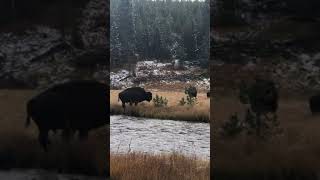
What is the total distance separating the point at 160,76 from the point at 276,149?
39.5m

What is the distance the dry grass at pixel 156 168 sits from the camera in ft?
29.4

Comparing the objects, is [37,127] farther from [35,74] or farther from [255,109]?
[255,109]

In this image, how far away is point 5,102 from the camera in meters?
5.90

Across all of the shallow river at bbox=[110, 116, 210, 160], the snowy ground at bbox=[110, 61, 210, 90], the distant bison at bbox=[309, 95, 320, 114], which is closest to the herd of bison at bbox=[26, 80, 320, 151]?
the distant bison at bbox=[309, 95, 320, 114]

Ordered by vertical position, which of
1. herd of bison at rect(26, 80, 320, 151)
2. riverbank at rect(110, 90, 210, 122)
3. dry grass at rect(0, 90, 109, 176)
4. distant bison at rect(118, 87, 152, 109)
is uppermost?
herd of bison at rect(26, 80, 320, 151)

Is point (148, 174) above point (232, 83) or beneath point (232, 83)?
beneath

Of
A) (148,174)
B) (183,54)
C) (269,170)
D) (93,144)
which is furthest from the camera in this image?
(183,54)

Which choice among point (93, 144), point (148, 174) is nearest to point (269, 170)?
point (93, 144)

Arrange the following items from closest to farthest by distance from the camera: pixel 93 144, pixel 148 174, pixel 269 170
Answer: pixel 269 170 < pixel 93 144 < pixel 148 174

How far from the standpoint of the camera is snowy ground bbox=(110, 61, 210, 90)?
42.3 m

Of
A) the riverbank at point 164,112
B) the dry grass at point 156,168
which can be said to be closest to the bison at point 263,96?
the dry grass at point 156,168

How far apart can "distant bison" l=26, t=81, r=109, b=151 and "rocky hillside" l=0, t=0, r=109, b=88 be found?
13 centimetres

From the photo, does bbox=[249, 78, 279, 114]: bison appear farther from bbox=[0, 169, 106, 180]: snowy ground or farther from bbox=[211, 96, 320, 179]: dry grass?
bbox=[0, 169, 106, 180]: snowy ground

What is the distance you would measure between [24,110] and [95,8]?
150cm
